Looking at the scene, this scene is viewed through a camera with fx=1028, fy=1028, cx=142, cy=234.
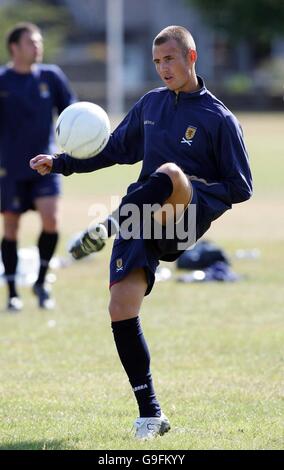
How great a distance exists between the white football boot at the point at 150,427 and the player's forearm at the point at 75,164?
58.2 inches

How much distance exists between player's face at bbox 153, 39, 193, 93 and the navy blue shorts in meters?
0.62

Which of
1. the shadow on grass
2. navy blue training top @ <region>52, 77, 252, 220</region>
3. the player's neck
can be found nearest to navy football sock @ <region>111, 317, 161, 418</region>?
the shadow on grass

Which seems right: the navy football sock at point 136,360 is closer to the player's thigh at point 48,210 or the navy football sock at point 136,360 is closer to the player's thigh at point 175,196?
the player's thigh at point 175,196

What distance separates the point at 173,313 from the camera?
31.1 feet

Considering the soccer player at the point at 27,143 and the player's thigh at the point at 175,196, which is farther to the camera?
the soccer player at the point at 27,143

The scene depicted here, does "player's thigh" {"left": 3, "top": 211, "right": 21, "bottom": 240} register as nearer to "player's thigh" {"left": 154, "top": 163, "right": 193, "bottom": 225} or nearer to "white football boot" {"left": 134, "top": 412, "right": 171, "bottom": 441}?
"player's thigh" {"left": 154, "top": 163, "right": 193, "bottom": 225}

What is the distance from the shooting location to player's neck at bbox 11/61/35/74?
396 inches

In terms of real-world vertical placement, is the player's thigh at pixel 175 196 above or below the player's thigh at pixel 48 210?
above

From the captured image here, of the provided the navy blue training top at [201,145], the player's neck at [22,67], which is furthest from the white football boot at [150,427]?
the player's neck at [22,67]

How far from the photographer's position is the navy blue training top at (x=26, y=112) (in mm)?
10062

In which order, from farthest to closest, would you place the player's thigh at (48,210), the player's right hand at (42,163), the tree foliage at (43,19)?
the tree foliage at (43,19), the player's thigh at (48,210), the player's right hand at (42,163)

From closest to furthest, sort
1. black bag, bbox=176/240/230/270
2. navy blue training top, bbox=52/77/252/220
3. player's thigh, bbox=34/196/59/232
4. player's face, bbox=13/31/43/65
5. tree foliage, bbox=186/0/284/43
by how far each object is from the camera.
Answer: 1. navy blue training top, bbox=52/77/252/220
2. player's face, bbox=13/31/43/65
3. player's thigh, bbox=34/196/59/232
4. black bag, bbox=176/240/230/270
5. tree foliage, bbox=186/0/284/43

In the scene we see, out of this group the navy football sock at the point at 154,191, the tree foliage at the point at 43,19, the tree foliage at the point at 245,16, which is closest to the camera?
the navy football sock at the point at 154,191
